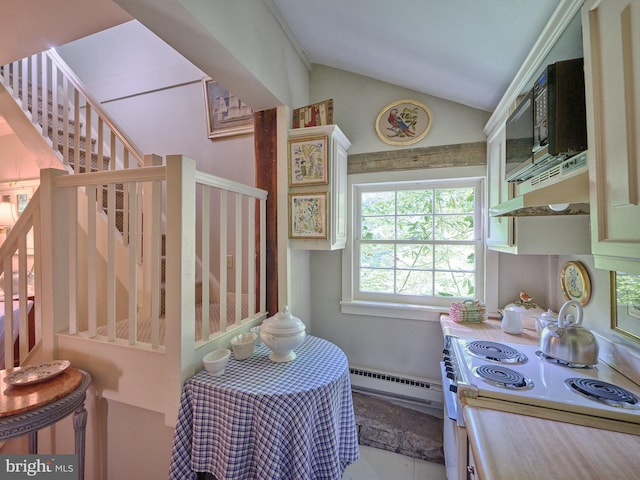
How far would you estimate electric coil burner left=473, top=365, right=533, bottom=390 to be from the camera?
3.40 feet

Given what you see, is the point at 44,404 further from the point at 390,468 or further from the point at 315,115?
the point at 315,115

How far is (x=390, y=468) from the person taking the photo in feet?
5.65

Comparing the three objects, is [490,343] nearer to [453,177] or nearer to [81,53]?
[453,177]

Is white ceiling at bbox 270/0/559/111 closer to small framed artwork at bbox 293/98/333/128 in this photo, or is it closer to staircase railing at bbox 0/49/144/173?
small framed artwork at bbox 293/98/333/128

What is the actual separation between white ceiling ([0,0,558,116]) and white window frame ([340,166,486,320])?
553mm

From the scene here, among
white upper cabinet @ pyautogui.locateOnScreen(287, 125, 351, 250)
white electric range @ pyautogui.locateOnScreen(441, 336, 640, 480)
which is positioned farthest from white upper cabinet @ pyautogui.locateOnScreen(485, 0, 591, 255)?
Answer: white upper cabinet @ pyautogui.locateOnScreen(287, 125, 351, 250)

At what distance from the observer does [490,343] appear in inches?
58.1

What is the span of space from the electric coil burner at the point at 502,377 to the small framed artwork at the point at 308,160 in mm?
1494

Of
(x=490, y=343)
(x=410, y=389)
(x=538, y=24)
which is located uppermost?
(x=538, y=24)

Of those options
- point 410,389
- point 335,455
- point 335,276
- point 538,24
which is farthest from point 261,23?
point 410,389

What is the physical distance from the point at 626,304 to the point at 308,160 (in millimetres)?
1916

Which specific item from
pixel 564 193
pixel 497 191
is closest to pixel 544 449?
pixel 564 193

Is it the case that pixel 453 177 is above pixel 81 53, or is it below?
below

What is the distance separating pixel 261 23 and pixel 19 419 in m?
2.50
